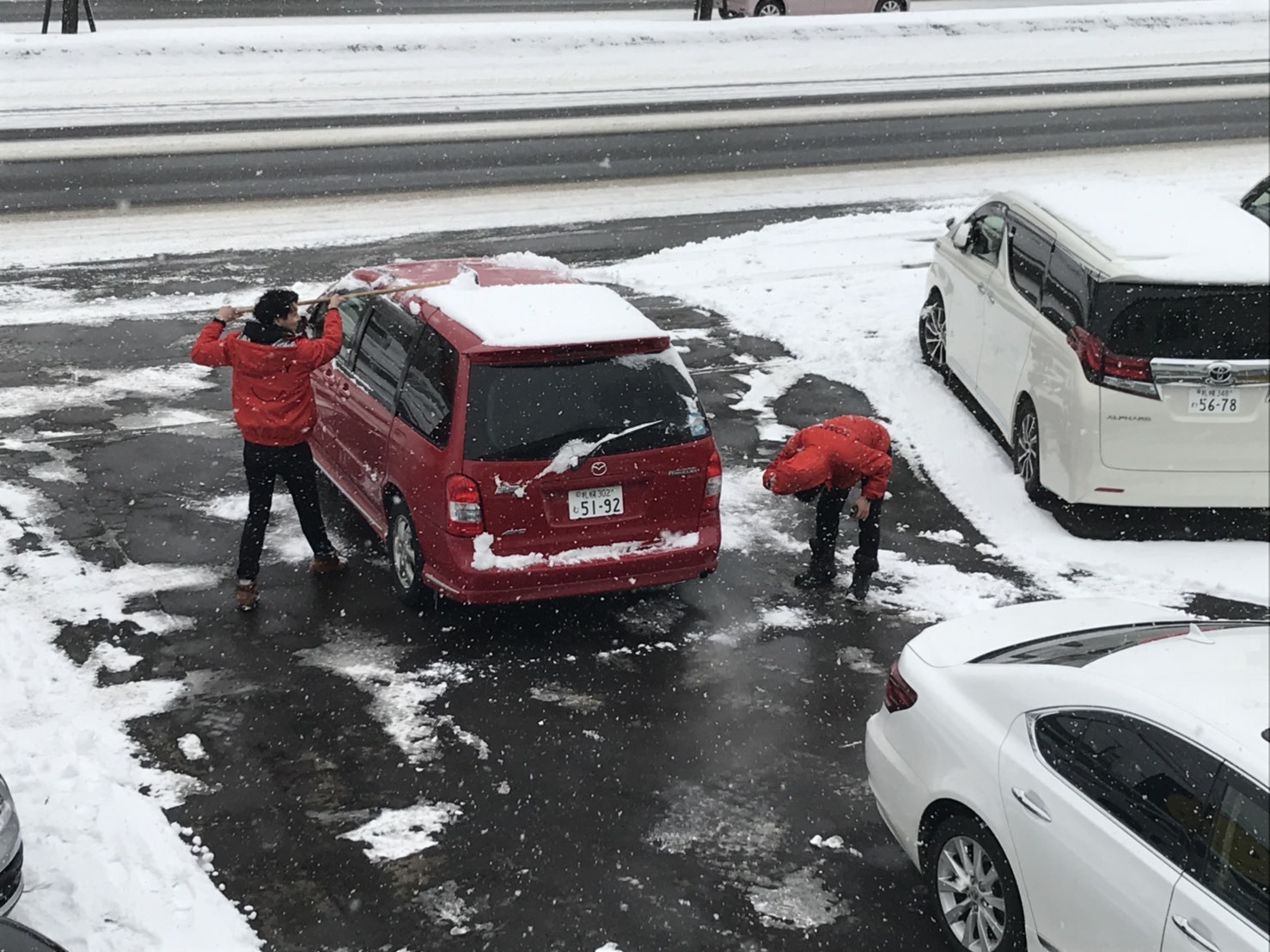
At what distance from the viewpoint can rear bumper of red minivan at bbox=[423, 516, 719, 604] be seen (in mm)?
7453

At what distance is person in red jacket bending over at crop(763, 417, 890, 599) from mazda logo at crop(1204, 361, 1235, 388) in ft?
6.78

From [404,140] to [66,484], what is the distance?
11437mm

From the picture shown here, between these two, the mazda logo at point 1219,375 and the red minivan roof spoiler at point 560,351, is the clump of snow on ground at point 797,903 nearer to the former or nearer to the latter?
the red minivan roof spoiler at point 560,351

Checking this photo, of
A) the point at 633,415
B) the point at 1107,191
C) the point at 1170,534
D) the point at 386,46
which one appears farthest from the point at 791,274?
the point at 386,46

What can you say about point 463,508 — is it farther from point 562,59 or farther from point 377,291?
point 562,59

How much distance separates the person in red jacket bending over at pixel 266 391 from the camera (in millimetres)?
7895

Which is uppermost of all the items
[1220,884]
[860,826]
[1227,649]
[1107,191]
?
[1107,191]

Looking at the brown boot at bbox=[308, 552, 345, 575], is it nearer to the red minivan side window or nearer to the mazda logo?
the red minivan side window

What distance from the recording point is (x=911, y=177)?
63.3 feet

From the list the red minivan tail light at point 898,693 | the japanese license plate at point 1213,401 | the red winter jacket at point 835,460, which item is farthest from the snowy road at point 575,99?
the red minivan tail light at point 898,693

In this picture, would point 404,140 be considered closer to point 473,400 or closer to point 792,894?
point 473,400

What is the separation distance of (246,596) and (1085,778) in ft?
15.3

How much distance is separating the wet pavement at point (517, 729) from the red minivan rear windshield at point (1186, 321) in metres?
1.55

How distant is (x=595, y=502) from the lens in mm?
7527
